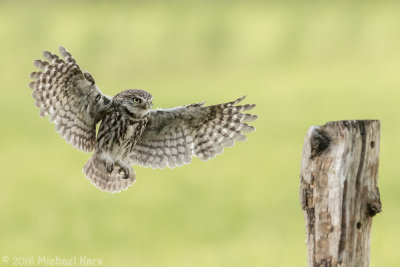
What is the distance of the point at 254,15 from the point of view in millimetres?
33000

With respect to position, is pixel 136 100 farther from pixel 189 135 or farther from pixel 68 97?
pixel 189 135

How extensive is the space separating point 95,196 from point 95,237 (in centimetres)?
215

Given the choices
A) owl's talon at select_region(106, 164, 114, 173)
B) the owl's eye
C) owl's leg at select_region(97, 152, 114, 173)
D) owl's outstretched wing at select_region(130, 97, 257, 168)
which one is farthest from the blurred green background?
the owl's eye

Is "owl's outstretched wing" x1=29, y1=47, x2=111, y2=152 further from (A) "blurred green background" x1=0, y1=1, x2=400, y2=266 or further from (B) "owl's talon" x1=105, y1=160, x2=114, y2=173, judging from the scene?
(A) "blurred green background" x1=0, y1=1, x2=400, y2=266

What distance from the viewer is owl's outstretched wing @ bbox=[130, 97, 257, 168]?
6.44m

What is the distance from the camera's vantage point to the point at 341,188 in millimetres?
5359

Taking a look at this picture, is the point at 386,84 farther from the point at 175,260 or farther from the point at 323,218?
the point at 323,218

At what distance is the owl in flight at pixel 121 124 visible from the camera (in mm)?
5844

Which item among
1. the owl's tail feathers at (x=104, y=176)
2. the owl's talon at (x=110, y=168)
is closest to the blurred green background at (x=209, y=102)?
the owl's tail feathers at (x=104, y=176)

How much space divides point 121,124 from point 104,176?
17.4 inches

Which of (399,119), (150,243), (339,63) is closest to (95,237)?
(150,243)

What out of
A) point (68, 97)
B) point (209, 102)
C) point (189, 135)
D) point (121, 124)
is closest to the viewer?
point (68, 97)

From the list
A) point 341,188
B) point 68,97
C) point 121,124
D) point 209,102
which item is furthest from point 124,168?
point 209,102

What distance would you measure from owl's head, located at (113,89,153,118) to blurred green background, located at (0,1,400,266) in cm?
554
